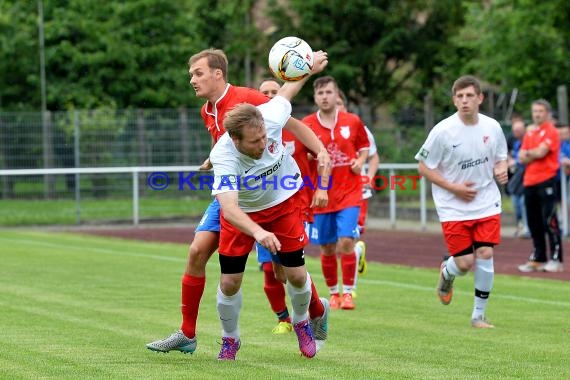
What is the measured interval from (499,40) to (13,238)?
16.5m

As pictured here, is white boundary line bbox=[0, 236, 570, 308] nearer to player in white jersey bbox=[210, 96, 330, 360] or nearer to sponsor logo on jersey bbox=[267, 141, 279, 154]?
player in white jersey bbox=[210, 96, 330, 360]

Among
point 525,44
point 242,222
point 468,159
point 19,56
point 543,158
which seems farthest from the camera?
point 19,56

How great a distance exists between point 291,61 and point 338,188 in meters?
3.64

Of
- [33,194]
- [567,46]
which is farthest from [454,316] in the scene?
[567,46]

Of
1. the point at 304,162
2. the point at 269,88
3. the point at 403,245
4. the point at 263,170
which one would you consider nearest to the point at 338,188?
the point at 304,162

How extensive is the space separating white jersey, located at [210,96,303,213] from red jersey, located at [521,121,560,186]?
28.3 ft

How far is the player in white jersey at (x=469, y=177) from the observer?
1047cm

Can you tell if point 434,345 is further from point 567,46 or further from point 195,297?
point 567,46

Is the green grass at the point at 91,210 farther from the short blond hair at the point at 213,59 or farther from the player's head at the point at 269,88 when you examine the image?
the short blond hair at the point at 213,59

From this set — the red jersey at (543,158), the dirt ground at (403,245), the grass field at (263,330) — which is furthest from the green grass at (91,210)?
the red jersey at (543,158)

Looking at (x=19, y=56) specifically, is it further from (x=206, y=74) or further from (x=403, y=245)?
(x=206, y=74)

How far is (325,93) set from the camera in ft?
39.6

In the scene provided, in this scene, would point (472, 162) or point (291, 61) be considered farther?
point (472, 162)

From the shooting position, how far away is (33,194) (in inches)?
1046
